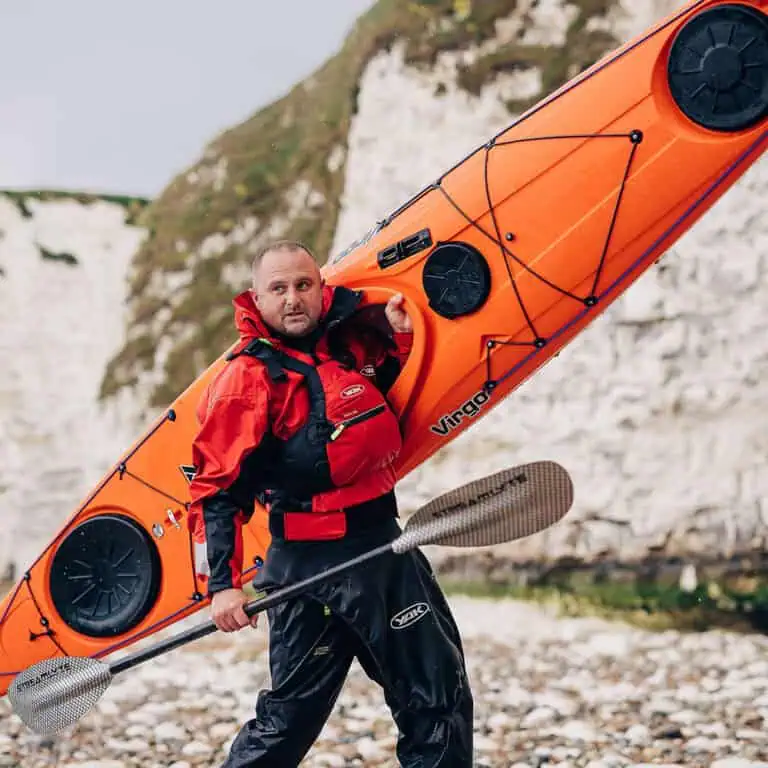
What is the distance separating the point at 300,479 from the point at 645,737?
7.67ft

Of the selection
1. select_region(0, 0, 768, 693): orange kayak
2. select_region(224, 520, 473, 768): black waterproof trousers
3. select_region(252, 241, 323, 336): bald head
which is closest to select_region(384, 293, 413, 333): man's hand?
select_region(0, 0, 768, 693): orange kayak

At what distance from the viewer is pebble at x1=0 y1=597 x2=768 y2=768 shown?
13.7 feet

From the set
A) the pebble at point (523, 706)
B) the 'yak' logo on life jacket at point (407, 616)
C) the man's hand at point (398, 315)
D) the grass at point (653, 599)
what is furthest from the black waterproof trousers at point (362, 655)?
the grass at point (653, 599)

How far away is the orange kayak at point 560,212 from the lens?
2.99m

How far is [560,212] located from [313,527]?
118 cm

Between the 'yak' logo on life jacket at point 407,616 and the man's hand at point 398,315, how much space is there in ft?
2.64

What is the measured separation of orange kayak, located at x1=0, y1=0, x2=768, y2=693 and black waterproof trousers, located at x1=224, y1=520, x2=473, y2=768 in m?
0.53

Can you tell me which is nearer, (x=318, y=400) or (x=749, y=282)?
(x=318, y=400)

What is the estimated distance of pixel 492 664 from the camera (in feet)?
17.6

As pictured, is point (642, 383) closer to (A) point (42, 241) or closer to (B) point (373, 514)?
(B) point (373, 514)

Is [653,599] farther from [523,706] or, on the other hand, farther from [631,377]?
[523,706]

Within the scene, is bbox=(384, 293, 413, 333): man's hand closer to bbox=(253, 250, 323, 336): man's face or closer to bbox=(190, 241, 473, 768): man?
bbox=(190, 241, 473, 768): man

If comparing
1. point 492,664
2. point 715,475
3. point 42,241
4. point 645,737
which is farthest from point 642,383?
point 42,241

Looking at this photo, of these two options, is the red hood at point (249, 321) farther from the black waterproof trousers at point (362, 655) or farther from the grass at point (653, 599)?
the grass at point (653, 599)
